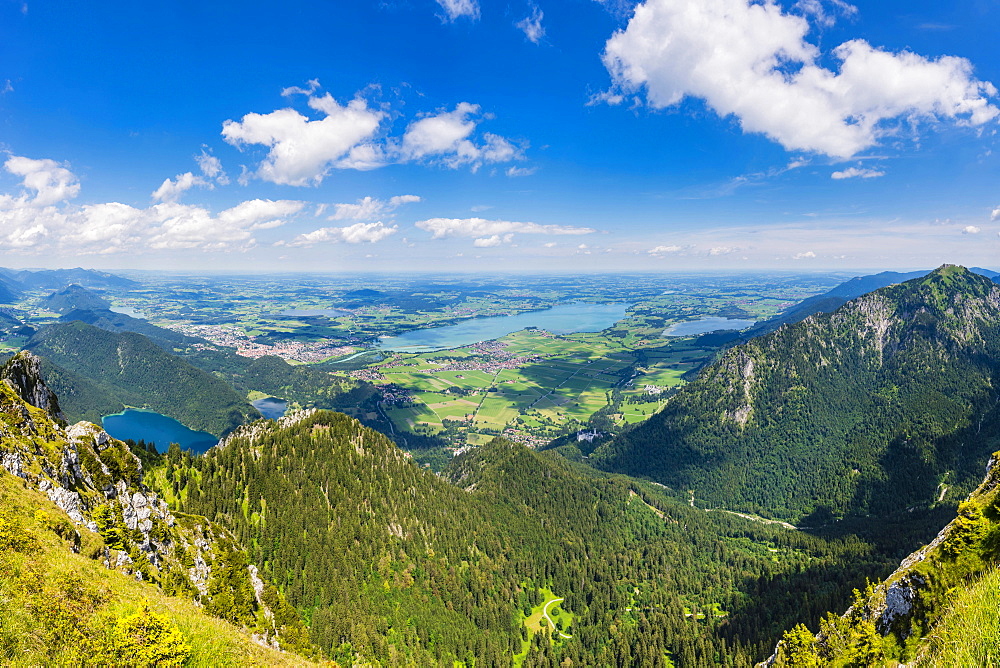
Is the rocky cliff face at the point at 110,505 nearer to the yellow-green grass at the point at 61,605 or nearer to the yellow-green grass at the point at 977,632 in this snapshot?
the yellow-green grass at the point at 61,605

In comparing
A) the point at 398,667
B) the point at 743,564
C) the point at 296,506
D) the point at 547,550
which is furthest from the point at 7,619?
the point at 743,564

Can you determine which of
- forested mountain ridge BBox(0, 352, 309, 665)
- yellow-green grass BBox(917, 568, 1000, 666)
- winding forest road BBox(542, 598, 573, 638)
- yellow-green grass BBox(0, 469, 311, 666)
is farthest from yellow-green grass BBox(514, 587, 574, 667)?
yellow-green grass BBox(917, 568, 1000, 666)

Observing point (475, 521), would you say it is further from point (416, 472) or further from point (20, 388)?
point (20, 388)

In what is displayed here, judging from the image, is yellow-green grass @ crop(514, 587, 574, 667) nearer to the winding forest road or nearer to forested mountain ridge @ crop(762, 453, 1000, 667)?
the winding forest road

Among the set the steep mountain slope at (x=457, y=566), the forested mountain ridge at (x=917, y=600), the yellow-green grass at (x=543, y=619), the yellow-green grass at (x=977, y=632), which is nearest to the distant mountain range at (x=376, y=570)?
the yellow-green grass at (x=977, y=632)

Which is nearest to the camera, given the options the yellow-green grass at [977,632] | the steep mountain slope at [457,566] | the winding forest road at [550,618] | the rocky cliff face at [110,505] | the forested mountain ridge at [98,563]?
the yellow-green grass at [977,632]

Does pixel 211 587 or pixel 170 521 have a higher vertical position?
pixel 170 521
